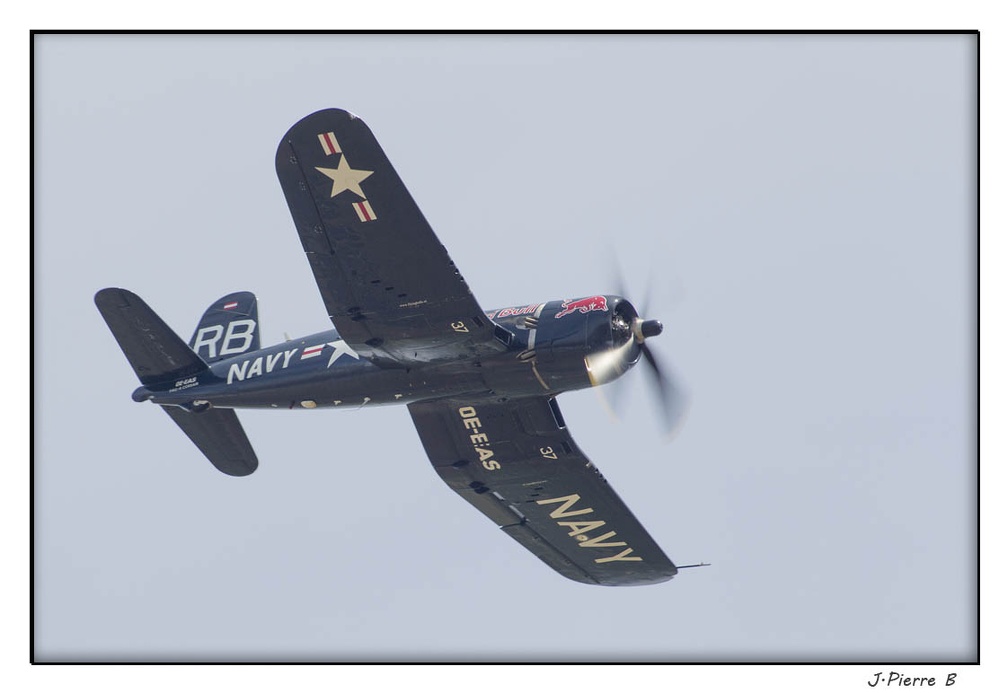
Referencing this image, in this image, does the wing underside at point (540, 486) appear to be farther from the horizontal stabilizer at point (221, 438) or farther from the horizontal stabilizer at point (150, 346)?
the horizontal stabilizer at point (150, 346)

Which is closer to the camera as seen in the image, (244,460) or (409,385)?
(409,385)

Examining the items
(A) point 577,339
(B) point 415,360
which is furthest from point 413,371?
(A) point 577,339

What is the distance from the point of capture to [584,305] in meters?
23.8

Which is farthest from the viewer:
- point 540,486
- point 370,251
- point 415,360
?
point 540,486

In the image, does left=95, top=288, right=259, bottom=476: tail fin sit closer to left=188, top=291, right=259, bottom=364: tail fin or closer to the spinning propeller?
left=188, top=291, right=259, bottom=364: tail fin

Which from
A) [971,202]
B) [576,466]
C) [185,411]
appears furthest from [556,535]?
[971,202]

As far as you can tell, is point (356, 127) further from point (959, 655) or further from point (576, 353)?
point (959, 655)

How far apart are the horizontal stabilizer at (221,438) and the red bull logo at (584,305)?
692 cm

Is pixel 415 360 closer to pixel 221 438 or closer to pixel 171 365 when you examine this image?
pixel 171 365

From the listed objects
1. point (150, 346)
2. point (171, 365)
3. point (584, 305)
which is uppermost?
point (584, 305)

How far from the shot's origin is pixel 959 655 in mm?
22891

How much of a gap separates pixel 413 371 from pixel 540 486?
12.2 ft

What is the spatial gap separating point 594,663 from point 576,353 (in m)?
4.55

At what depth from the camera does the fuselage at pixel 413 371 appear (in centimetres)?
2378
